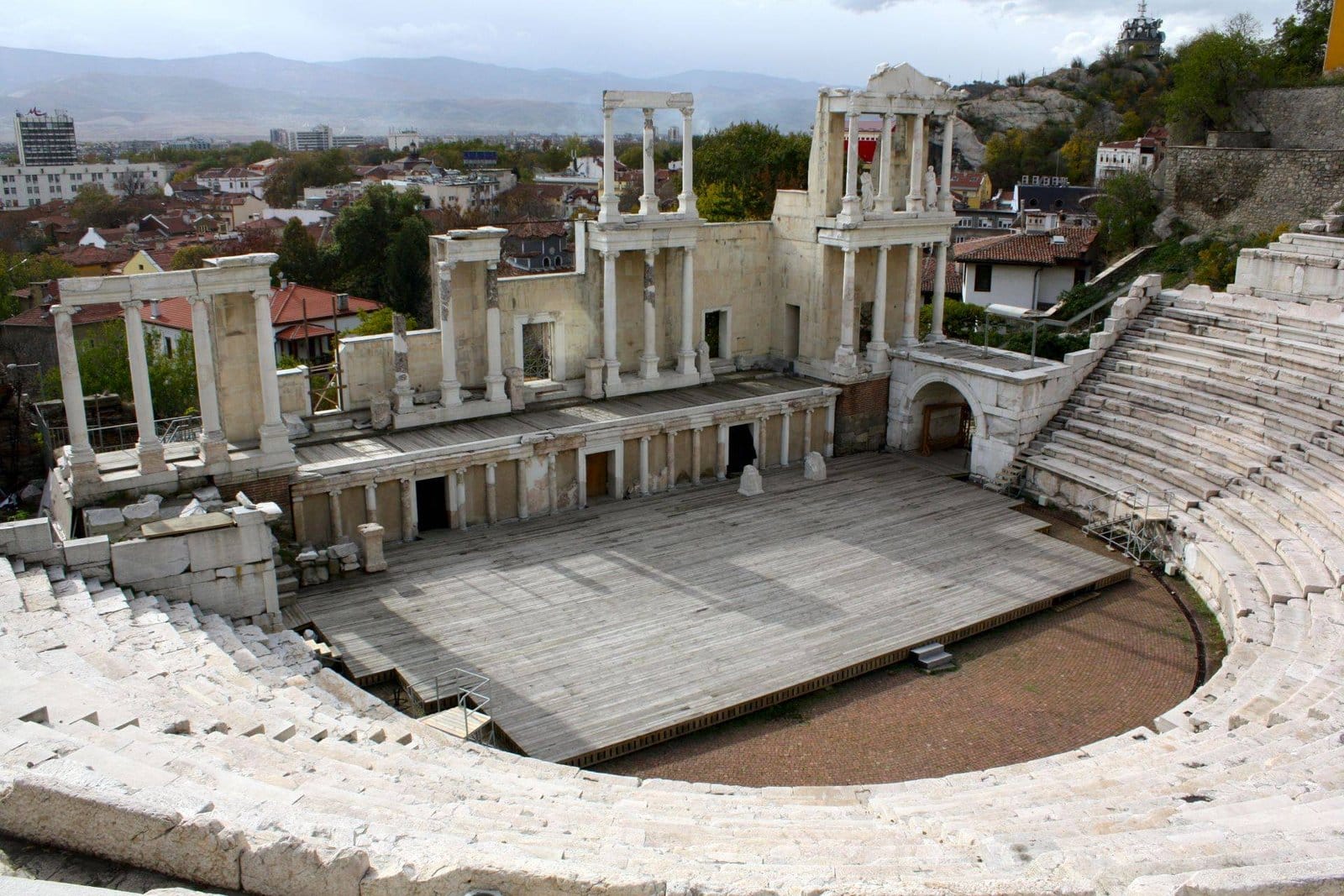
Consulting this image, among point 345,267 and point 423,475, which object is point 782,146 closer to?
point 345,267

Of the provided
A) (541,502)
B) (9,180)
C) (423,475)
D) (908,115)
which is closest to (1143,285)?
(908,115)

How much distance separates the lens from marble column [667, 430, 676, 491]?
70.4 ft

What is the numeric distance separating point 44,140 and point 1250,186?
531 ft

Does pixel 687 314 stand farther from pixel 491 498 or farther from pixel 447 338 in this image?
pixel 491 498

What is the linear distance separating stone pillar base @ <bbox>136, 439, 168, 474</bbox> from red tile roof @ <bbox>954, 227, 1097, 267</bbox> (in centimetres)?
2965

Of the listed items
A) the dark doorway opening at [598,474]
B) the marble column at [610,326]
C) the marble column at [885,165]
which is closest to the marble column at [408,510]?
the dark doorway opening at [598,474]

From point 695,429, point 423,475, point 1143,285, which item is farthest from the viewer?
point 1143,285

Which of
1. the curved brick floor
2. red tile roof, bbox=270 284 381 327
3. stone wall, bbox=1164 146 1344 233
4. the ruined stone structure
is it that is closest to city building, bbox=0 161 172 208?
red tile roof, bbox=270 284 381 327

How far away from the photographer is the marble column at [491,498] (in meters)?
19.4

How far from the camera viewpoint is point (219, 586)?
14.6 m

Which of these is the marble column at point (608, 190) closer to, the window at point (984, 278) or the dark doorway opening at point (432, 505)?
the dark doorway opening at point (432, 505)

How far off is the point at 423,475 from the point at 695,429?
5613mm

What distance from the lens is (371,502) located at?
59.6 feet

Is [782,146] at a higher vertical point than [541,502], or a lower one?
higher
